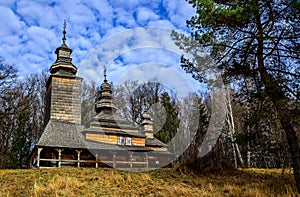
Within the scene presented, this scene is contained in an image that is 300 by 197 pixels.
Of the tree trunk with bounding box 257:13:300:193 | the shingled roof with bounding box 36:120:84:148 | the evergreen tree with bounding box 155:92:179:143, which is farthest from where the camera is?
the evergreen tree with bounding box 155:92:179:143

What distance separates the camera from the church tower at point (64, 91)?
80.8 ft

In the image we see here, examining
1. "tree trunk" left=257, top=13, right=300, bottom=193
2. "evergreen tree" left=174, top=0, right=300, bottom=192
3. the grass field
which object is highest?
"evergreen tree" left=174, top=0, right=300, bottom=192

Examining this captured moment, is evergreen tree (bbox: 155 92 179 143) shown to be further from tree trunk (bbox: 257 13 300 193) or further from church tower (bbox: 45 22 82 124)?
tree trunk (bbox: 257 13 300 193)

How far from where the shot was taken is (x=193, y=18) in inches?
428

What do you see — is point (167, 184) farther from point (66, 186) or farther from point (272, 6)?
point (272, 6)

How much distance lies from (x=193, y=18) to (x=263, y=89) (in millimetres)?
3398

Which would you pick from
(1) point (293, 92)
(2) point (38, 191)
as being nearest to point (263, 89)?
(1) point (293, 92)

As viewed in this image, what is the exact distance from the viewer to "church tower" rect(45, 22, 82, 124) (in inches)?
969

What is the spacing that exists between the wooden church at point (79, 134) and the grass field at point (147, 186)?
7.95 meters

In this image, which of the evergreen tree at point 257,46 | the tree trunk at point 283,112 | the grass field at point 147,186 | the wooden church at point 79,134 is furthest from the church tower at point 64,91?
the tree trunk at point 283,112

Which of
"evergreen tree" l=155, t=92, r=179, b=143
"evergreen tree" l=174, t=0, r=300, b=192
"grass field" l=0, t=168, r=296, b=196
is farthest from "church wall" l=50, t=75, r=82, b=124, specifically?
"evergreen tree" l=174, t=0, r=300, b=192

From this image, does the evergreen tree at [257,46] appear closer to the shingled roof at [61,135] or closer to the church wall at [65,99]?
the shingled roof at [61,135]

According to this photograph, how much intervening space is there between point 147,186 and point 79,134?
13.4 m

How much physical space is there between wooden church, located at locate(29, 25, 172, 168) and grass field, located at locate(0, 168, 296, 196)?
313 inches
